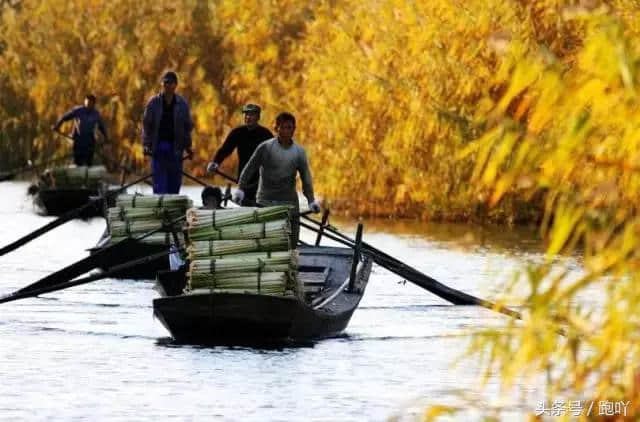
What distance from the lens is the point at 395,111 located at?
3447 cm

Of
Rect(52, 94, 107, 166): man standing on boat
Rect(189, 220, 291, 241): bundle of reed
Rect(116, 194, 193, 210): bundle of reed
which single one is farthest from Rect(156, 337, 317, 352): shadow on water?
Rect(52, 94, 107, 166): man standing on boat

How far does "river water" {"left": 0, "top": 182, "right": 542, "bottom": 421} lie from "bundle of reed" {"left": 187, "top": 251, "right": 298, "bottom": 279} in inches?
25.6

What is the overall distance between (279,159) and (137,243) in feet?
16.6

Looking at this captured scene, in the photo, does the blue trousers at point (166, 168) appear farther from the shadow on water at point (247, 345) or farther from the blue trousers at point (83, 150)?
the blue trousers at point (83, 150)

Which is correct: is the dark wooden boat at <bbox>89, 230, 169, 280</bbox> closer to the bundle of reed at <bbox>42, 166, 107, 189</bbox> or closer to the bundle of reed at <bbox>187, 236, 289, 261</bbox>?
the bundle of reed at <bbox>187, 236, 289, 261</bbox>

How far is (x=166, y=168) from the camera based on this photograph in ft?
81.3

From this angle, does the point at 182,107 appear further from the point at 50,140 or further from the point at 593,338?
the point at 50,140

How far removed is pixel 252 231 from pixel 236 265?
311 mm

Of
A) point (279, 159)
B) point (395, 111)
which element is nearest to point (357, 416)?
point (279, 159)

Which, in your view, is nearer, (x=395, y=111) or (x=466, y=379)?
(x=466, y=379)

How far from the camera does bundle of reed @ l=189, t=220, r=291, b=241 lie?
1702 cm

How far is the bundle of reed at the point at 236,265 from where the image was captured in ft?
55.6

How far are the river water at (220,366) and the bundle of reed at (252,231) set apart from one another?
0.92 meters

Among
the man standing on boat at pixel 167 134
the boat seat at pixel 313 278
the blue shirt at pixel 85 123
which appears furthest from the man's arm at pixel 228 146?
the blue shirt at pixel 85 123
